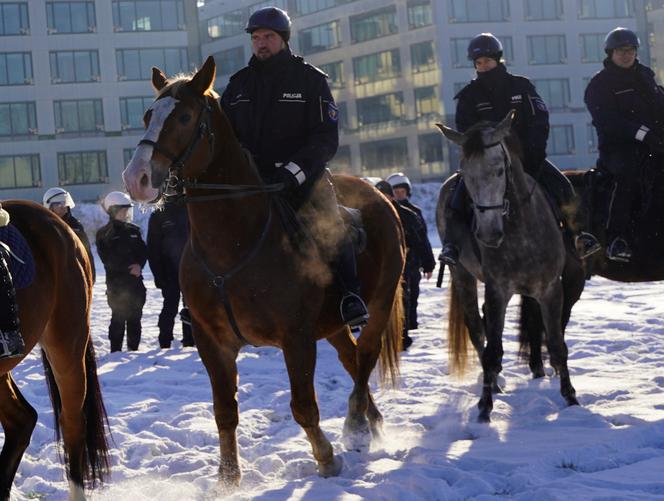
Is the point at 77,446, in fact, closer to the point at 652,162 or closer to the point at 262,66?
the point at 262,66

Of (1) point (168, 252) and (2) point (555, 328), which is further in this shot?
(1) point (168, 252)

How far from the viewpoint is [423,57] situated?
62188 millimetres

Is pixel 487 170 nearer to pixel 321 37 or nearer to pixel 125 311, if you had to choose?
pixel 125 311

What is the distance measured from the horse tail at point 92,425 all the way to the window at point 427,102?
55.7 metres

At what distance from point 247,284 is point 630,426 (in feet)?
10.9

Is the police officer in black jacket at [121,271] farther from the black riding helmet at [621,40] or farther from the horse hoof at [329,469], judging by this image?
the horse hoof at [329,469]

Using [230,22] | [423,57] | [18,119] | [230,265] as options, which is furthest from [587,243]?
[230,22]

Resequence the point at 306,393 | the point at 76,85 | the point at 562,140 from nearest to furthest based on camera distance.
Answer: the point at 306,393
the point at 76,85
the point at 562,140

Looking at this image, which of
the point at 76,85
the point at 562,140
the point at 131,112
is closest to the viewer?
the point at 76,85

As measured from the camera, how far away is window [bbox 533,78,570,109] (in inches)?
2522

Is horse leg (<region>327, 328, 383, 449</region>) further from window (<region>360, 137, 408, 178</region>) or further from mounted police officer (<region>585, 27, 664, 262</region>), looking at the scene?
window (<region>360, 137, 408, 178</region>)

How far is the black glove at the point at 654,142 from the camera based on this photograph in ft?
32.0

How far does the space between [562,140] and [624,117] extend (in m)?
55.2

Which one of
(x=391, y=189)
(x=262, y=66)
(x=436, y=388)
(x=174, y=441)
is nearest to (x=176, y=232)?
(x=391, y=189)
